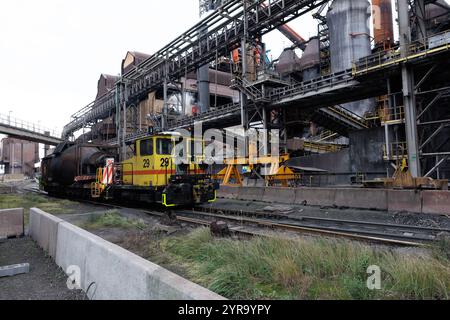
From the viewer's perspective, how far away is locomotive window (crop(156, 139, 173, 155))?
40.6 ft

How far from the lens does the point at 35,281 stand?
16.2 ft

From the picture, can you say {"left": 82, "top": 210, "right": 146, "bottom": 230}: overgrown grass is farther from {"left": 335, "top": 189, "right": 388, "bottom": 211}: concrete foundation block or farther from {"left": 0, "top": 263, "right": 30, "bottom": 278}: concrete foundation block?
{"left": 335, "top": 189, "right": 388, "bottom": 211}: concrete foundation block

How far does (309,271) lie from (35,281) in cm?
426

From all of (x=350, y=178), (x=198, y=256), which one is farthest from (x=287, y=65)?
(x=198, y=256)

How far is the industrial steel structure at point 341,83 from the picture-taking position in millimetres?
17203

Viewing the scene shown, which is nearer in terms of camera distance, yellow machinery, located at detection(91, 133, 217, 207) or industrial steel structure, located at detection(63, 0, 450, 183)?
yellow machinery, located at detection(91, 133, 217, 207)

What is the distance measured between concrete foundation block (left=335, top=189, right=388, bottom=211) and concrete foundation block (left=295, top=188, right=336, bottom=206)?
273 millimetres

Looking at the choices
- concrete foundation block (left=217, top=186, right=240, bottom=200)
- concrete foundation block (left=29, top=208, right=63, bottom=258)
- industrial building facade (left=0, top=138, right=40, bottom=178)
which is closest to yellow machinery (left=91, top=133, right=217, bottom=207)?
concrete foundation block (left=217, top=186, right=240, bottom=200)

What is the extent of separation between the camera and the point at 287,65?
46.1 m

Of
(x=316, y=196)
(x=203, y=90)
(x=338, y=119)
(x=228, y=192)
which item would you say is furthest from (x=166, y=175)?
(x=203, y=90)

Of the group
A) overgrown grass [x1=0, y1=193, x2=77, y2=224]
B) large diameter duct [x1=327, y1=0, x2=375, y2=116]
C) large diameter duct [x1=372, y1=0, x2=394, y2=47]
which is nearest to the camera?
overgrown grass [x1=0, y1=193, x2=77, y2=224]

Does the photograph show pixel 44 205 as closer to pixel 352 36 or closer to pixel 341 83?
pixel 341 83

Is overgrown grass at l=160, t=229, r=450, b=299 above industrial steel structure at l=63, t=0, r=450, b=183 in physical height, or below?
below
